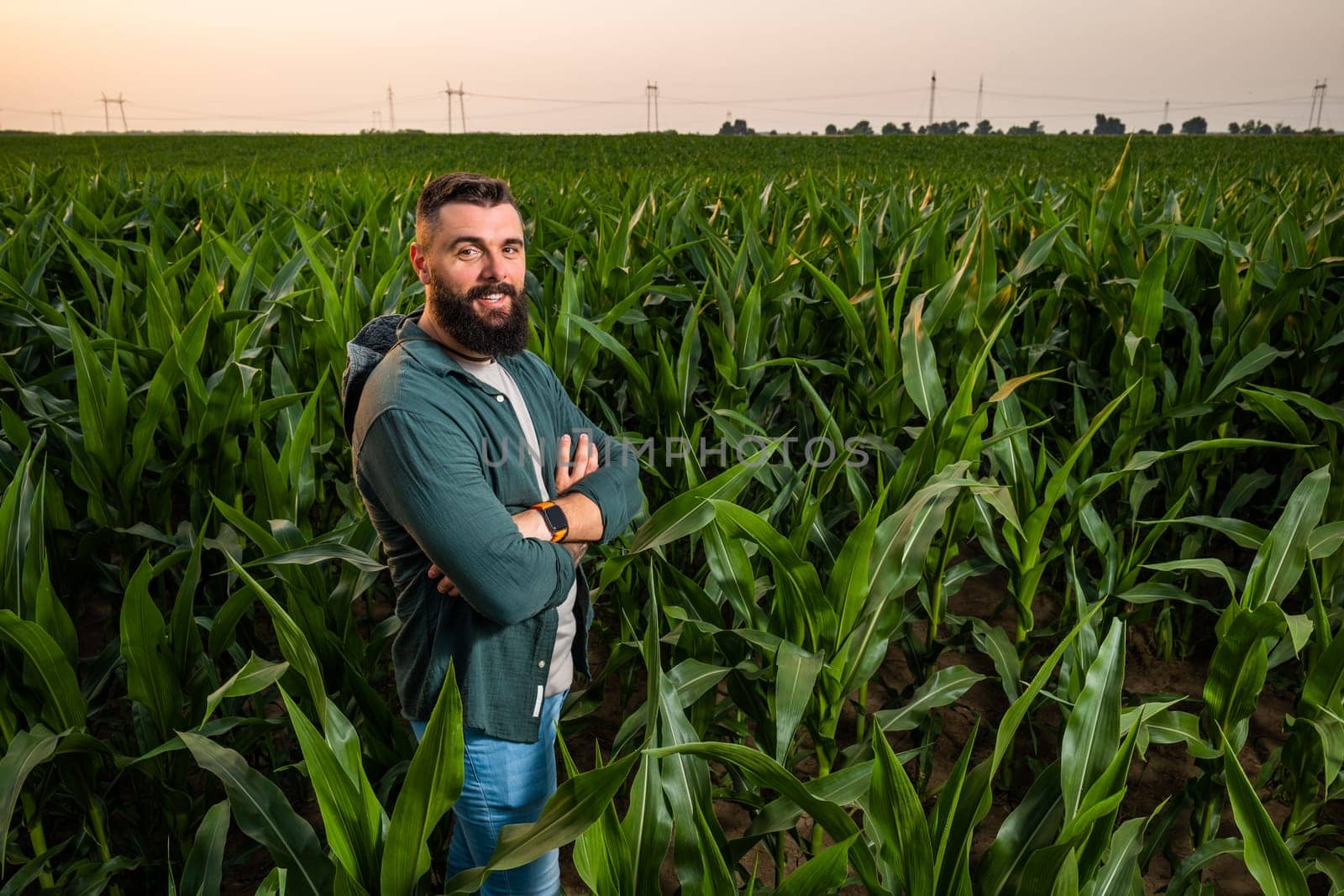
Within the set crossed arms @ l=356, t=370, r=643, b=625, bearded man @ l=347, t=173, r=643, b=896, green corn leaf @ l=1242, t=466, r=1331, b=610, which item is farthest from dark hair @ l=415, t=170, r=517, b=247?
green corn leaf @ l=1242, t=466, r=1331, b=610

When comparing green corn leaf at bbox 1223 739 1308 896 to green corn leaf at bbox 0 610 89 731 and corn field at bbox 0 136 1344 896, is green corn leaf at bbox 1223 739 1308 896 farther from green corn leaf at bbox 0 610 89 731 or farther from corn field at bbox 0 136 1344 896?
green corn leaf at bbox 0 610 89 731

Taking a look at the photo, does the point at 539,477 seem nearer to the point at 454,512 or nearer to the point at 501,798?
the point at 454,512

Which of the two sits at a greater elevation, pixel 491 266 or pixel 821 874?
pixel 491 266

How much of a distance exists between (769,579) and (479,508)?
758mm

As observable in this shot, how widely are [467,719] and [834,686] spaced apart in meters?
0.60

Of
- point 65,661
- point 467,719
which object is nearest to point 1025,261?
point 467,719

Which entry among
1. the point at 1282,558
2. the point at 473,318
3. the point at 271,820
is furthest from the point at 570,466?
the point at 1282,558

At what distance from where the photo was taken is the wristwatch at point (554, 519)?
1.41 meters

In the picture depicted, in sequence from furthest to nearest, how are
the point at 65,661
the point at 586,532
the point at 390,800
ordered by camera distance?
the point at 390,800
the point at 586,532
the point at 65,661

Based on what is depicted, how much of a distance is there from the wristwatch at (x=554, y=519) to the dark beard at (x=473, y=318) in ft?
0.86

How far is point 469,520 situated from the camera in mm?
1216

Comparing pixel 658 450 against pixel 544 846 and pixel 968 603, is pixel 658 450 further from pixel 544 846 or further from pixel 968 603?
pixel 544 846

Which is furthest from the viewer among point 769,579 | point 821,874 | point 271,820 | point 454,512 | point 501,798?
point 769,579

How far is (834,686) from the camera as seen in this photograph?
1.47 m
